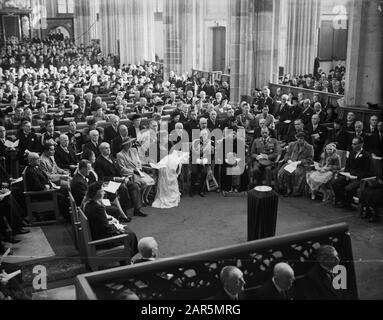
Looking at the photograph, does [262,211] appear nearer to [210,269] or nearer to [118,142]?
[210,269]

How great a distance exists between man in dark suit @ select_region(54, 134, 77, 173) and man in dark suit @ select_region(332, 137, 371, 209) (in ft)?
15.9

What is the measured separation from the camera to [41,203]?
8.10 m

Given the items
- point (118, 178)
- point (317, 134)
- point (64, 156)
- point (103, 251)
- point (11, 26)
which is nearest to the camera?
point (103, 251)

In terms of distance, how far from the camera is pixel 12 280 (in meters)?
5.29

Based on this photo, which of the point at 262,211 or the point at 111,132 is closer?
the point at 262,211

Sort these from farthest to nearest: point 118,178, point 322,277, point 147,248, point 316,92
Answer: point 316,92 < point 118,178 < point 147,248 < point 322,277

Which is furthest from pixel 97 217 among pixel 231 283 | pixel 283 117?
pixel 283 117

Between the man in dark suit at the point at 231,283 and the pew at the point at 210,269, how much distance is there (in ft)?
0.62

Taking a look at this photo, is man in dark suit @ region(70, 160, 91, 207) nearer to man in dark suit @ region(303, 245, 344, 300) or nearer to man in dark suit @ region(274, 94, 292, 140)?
man in dark suit @ region(303, 245, 344, 300)

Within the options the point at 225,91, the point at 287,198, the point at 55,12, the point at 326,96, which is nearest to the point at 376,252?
the point at 287,198

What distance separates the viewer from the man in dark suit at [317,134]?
1081 cm

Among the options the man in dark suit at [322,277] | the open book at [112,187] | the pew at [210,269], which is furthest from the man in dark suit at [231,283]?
the open book at [112,187]

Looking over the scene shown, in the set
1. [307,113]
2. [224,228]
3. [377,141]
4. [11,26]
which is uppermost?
[11,26]

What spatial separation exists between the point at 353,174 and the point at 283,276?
16.2 ft
